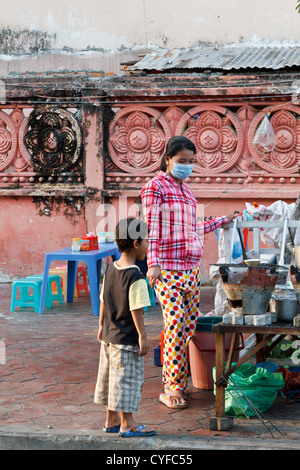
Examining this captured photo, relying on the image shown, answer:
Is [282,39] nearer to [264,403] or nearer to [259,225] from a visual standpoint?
[259,225]

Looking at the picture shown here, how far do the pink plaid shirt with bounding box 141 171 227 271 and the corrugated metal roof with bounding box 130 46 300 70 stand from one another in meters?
6.67

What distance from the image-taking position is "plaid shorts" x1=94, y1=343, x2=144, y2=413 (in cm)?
484

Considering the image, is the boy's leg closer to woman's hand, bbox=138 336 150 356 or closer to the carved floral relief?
woman's hand, bbox=138 336 150 356

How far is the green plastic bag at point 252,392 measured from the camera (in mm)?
5430

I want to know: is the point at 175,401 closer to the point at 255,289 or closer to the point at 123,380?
the point at 123,380

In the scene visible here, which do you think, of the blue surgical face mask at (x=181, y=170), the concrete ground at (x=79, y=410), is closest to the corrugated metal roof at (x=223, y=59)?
the concrete ground at (x=79, y=410)

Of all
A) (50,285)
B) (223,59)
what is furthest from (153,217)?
(223,59)

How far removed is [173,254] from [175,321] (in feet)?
1.69

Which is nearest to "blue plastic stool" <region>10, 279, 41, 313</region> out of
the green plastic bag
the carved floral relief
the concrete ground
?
the concrete ground

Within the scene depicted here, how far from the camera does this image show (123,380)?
4855 mm

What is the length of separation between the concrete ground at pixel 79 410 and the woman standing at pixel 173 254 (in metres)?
0.32

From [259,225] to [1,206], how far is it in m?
6.75

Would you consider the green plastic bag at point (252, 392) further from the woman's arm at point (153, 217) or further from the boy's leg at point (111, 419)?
the woman's arm at point (153, 217)

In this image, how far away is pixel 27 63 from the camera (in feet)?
53.1
